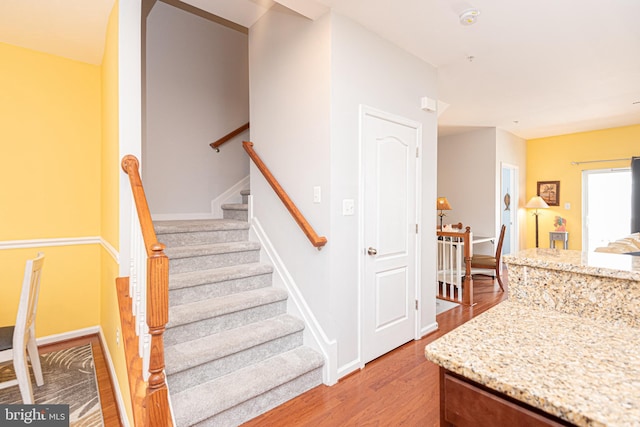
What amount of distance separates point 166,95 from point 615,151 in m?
7.48

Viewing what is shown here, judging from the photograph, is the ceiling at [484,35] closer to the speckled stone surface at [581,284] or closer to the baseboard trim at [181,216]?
the baseboard trim at [181,216]

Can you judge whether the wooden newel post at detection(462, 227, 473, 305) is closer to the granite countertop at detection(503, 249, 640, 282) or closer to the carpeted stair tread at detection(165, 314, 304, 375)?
the carpeted stair tread at detection(165, 314, 304, 375)

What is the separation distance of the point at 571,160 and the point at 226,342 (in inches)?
288

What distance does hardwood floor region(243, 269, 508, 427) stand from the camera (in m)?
1.98

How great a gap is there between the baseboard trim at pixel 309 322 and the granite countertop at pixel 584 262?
1.52 meters

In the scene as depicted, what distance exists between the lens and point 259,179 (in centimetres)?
301

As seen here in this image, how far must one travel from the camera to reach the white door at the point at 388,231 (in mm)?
2648

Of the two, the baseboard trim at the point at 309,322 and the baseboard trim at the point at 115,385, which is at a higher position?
the baseboard trim at the point at 309,322

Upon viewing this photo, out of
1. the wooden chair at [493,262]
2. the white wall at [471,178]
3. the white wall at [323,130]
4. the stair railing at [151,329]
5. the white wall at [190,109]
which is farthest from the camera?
the white wall at [471,178]

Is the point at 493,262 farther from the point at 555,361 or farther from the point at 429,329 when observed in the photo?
the point at 555,361

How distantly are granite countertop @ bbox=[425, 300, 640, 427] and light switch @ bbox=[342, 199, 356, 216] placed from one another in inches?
57.3

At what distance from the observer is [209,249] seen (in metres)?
2.69

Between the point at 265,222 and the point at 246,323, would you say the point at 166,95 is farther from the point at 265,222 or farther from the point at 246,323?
the point at 246,323

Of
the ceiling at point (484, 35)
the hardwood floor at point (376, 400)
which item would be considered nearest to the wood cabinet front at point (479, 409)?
the hardwood floor at point (376, 400)
